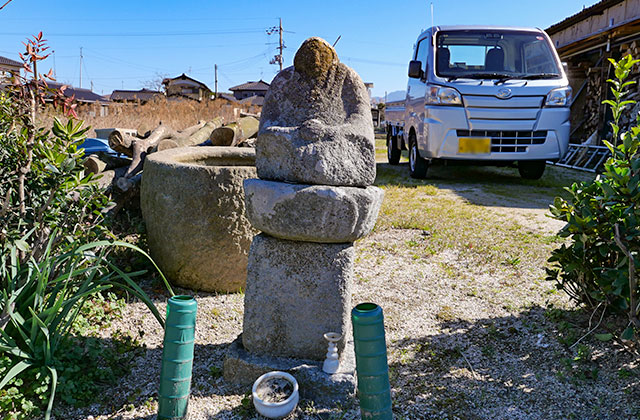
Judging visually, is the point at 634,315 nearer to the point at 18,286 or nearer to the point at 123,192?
the point at 18,286

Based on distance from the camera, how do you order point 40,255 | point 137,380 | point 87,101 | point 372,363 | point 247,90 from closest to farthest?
point 372,363
point 137,380
point 40,255
point 87,101
point 247,90

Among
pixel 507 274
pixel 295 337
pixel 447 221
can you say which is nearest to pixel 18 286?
pixel 295 337

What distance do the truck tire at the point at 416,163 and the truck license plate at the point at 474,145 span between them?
0.95m

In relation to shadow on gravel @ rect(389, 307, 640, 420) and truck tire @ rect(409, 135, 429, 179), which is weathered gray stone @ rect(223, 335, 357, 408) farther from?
truck tire @ rect(409, 135, 429, 179)

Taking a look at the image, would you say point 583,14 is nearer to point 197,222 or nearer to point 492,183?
point 492,183

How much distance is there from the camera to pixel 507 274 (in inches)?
151

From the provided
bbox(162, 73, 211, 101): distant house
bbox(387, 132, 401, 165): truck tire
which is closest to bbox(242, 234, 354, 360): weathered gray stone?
bbox(387, 132, 401, 165): truck tire

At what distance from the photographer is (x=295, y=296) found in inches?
93.7

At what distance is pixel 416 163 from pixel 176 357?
19.6 feet

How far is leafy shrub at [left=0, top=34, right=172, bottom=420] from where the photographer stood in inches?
86.1

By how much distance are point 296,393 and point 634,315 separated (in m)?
1.57

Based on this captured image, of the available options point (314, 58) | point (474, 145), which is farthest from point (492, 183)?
point (314, 58)

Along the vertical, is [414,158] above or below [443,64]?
below

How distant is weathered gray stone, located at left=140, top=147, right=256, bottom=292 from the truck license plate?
395 centimetres
